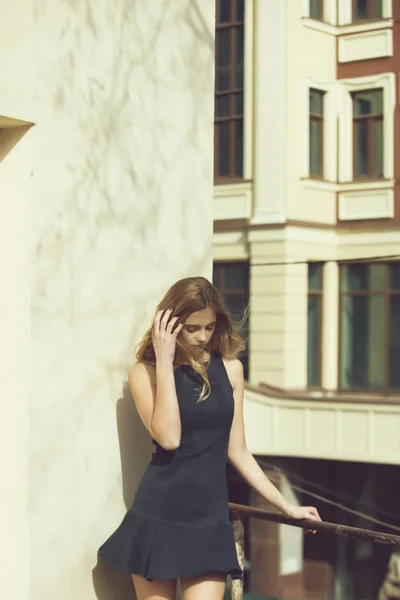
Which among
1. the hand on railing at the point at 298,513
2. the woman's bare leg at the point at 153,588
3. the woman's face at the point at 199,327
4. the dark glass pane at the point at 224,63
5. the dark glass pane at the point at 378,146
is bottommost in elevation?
the woman's bare leg at the point at 153,588

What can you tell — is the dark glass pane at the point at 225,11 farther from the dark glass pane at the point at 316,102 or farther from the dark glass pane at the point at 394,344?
the dark glass pane at the point at 394,344

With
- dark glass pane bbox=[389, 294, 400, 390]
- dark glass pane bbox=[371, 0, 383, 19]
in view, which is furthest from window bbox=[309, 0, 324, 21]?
dark glass pane bbox=[389, 294, 400, 390]

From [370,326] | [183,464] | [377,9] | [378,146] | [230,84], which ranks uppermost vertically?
[377,9]

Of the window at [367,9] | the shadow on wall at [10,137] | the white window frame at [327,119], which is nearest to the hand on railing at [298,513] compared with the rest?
the shadow on wall at [10,137]

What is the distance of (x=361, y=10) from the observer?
19359 millimetres

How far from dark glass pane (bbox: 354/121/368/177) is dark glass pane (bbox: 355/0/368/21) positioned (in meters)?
1.85

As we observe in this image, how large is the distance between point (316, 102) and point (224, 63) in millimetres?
1736

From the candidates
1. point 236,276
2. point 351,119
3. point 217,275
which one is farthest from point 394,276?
point 217,275

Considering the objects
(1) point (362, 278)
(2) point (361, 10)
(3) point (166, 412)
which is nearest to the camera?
(3) point (166, 412)

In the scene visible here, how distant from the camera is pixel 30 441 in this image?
2.99 meters

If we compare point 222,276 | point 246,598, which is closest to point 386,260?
point 222,276

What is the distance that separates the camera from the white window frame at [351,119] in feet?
60.3

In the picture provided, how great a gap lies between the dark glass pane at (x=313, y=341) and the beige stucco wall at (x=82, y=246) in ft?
50.8

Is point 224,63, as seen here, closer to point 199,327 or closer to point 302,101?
point 302,101
